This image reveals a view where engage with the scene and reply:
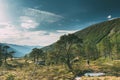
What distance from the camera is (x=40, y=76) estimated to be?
307ft

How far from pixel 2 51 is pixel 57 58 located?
56.5 metres

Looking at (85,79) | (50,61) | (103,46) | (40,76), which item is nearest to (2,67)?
(50,61)

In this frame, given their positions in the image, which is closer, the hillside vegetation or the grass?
the grass

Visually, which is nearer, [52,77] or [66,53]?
[52,77]

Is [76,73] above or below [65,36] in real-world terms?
below

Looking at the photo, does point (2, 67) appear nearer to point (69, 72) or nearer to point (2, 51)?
point (2, 51)

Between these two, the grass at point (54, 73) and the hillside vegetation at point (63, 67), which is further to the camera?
the hillside vegetation at point (63, 67)

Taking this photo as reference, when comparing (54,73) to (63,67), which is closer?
(54,73)

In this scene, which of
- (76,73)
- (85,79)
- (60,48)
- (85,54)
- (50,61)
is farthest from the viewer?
(85,54)

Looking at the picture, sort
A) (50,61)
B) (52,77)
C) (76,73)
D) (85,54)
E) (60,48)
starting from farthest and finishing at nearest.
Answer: (85,54) < (50,61) < (60,48) < (76,73) < (52,77)

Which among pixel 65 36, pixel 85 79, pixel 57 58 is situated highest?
pixel 65 36

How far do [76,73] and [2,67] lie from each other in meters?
56.1

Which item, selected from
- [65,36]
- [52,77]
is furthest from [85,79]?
[65,36]

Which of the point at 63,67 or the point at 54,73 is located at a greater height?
the point at 63,67
